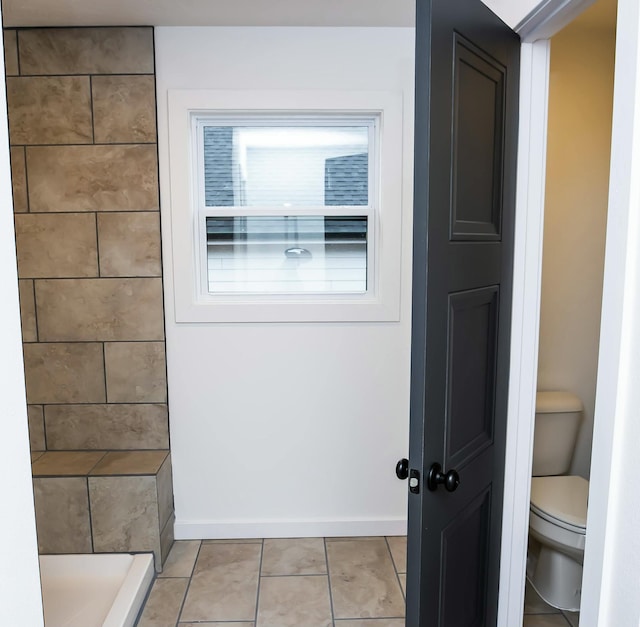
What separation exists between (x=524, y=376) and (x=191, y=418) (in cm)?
165

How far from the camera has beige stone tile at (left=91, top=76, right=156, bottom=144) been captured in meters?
2.52

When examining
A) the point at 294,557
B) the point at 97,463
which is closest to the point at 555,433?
the point at 294,557

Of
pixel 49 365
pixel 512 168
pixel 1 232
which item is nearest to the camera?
pixel 1 232

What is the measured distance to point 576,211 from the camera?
260 cm

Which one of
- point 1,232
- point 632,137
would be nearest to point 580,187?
point 632,137

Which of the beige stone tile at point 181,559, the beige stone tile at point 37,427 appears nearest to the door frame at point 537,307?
the beige stone tile at point 181,559

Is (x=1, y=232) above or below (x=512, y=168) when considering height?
below

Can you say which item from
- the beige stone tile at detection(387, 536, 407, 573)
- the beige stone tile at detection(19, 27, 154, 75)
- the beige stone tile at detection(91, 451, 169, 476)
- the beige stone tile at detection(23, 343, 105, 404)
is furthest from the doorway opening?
the beige stone tile at detection(23, 343, 105, 404)

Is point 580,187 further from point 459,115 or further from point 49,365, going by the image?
point 49,365

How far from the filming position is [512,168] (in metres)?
1.65

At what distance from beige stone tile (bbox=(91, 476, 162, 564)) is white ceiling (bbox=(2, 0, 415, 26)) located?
2.00 m

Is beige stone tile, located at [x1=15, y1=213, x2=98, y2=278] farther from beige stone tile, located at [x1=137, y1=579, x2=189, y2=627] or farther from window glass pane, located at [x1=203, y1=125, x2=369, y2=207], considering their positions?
beige stone tile, located at [x1=137, y1=579, x2=189, y2=627]

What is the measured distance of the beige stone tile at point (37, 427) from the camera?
2.70 metres

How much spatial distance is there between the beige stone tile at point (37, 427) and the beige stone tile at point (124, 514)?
460 mm
